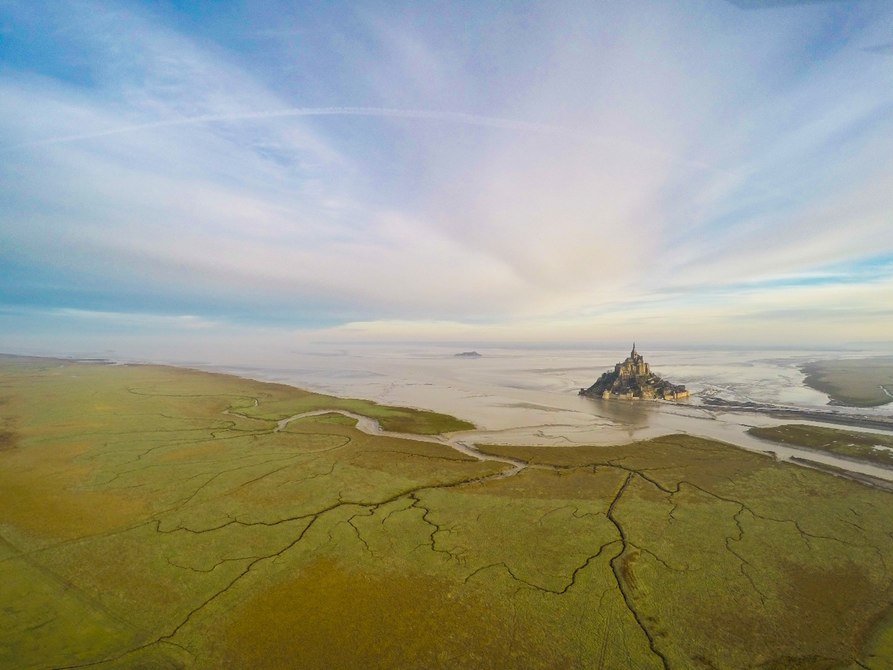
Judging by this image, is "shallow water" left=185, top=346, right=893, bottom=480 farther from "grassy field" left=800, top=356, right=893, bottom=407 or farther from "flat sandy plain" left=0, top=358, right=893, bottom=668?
"flat sandy plain" left=0, top=358, right=893, bottom=668

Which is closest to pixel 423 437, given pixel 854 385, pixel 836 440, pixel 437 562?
pixel 437 562

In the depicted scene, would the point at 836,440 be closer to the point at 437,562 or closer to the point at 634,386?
the point at 634,386

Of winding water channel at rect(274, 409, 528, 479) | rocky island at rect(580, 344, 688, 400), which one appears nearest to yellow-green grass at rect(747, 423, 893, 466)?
rocky island at rect(580, 344, 688, 400)

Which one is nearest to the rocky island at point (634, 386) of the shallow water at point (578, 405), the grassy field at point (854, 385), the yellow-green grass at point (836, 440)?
the shallow water at point (578, 405)

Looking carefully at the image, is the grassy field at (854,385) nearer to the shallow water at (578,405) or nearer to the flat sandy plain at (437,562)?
the shallow water at (578,405)

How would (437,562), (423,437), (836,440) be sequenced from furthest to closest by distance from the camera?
(423,437), (836,440), (437,562)

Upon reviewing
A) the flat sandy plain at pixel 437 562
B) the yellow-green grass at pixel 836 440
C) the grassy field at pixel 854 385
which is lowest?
the flat sandy plain at pixel 437 562
